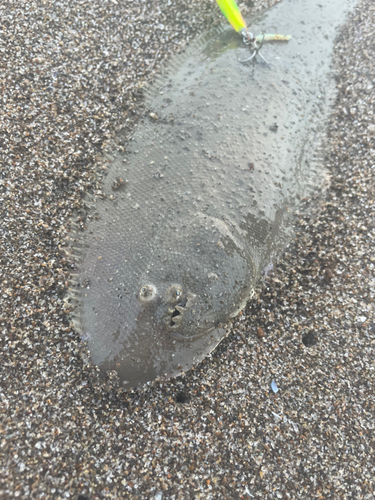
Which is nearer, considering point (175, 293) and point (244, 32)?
point (175, 293)

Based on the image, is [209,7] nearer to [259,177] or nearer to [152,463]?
[259,177]

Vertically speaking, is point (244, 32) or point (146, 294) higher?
point (244, 32)

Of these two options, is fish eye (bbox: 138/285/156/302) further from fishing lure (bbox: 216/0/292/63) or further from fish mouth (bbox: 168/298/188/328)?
fishing lure (bbox: 216/0/292/63)

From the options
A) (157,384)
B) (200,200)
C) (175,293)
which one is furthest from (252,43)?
(157,384)

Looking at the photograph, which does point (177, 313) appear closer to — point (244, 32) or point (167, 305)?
point (167, 305)

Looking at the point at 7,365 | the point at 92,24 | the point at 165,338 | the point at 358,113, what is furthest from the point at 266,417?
the point at 92,24

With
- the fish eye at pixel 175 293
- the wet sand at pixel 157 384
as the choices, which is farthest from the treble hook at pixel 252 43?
the fish eye at pixel 175 293

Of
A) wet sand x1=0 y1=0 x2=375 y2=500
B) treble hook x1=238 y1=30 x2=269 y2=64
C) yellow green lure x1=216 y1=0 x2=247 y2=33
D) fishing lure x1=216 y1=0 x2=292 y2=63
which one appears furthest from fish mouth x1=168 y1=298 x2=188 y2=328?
yellow green lure x1=216 y1=0 x2=247 y2=33
